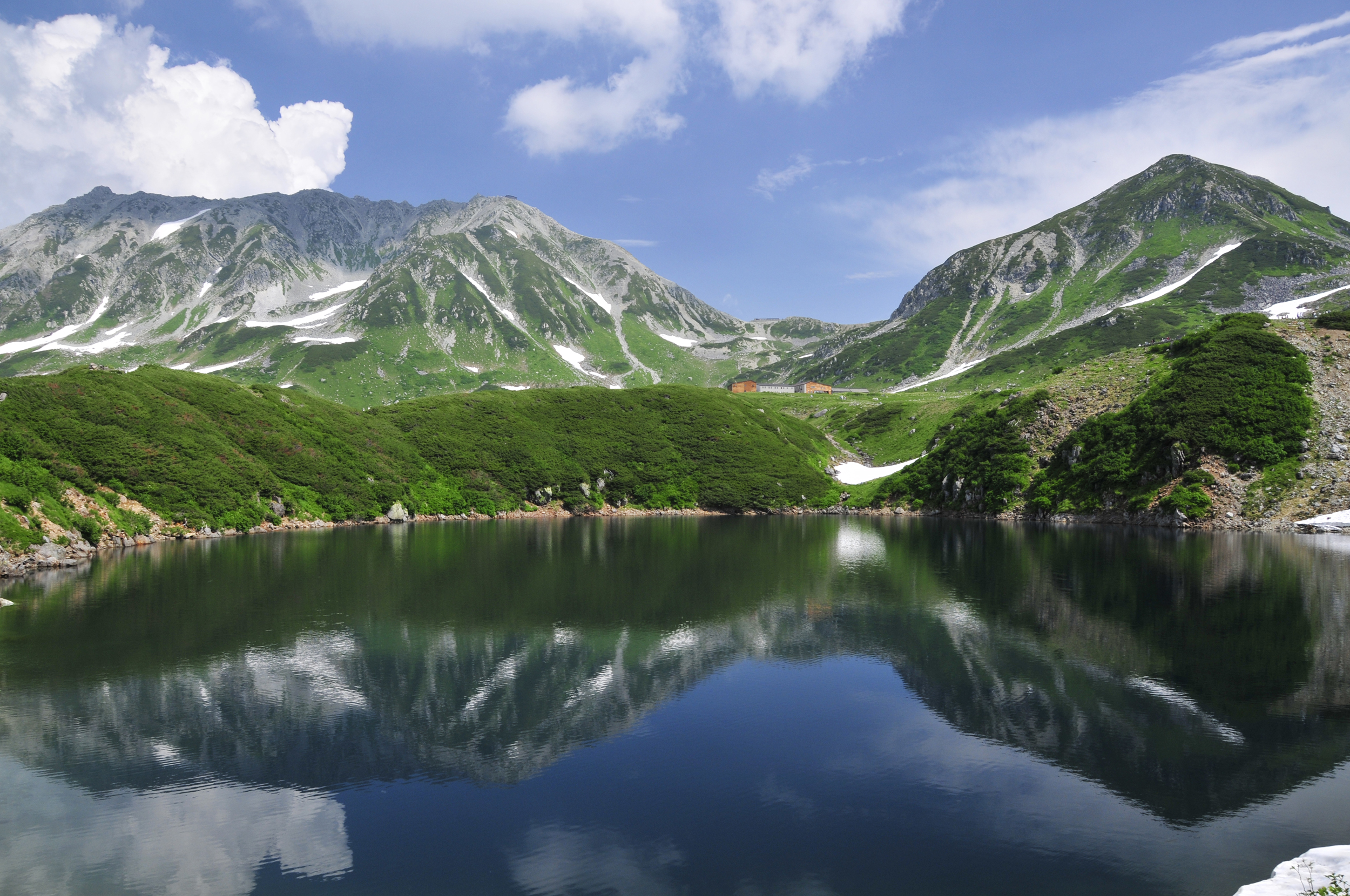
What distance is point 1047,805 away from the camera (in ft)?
57.2

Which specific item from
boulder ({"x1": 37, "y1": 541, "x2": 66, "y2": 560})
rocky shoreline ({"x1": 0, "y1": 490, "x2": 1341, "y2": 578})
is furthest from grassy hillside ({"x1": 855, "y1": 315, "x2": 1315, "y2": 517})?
boulder ({"x1": 37, "y1": 541, "x2": 66, "y2": 560})

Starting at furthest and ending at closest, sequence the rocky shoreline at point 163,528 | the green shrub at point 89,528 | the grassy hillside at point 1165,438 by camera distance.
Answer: the grassy hillside at point 1165,438
the green shrub at point 89,528
the rocky shoreline at point 163,528

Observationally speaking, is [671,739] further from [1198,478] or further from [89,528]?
[1198,478]

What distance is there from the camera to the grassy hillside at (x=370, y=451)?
72438 millimetres

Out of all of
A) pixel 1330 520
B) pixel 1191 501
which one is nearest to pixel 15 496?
pixel 1191 501

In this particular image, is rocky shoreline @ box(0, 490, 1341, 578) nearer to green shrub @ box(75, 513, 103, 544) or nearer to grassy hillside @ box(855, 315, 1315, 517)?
green shrub @ box(75, 513, 103, 544)

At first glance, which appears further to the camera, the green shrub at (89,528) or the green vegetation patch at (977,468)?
the green vegetation patch at (977,468)

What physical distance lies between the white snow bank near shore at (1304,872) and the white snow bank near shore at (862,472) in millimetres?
129398

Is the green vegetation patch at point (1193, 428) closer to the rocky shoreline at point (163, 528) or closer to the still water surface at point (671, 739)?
the still water surface at point (671, 739)

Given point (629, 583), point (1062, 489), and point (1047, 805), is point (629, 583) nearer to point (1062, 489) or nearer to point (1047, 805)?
point (1047, 805)

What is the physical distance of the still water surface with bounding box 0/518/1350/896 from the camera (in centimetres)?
1495

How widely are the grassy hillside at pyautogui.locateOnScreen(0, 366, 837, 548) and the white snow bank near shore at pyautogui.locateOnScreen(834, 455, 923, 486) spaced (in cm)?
500

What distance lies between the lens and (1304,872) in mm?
13562

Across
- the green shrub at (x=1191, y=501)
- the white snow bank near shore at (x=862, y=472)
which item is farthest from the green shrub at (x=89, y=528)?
the white snow bank near shore at (x=862, y=472)
